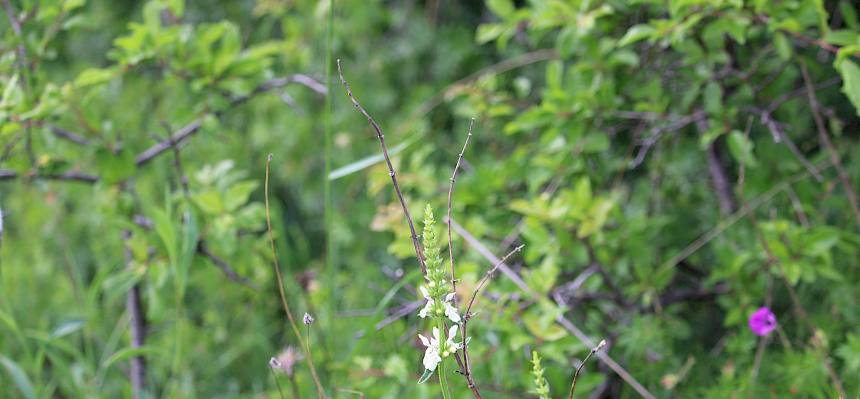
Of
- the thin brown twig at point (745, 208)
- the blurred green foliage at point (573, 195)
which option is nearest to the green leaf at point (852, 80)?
the blurred green foliage at point (573, 195)

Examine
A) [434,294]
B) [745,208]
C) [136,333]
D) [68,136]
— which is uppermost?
[434,294]

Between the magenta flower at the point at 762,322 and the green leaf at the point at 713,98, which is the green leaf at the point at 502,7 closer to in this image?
the green leaf at the point at 713,98

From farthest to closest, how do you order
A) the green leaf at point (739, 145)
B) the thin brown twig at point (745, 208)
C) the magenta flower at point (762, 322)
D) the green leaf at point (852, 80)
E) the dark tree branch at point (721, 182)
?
1. the dark tree branch at point (721, 182)
2. the thin brown twig at point (745, 208)
3. the green leaf at point (739, 145)
4. the magenta flower at point (762, 322)
5. the green leaf at point (852, 80)

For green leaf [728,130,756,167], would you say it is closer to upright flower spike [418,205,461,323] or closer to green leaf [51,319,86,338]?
upright flower spike [418,205,461,323]

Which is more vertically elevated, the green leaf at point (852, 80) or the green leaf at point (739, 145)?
the green leaf at point (852, 80)

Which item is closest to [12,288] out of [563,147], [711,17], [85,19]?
[85,19]

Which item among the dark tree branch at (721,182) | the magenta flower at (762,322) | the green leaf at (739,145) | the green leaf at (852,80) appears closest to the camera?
the green leaf at (852,80)

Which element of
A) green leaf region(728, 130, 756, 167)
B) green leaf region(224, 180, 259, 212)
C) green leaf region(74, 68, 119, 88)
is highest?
green leaf region(74, 68, 119, 88)

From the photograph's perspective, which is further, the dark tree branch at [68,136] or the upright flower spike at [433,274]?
the dark tree branch at [68,136]

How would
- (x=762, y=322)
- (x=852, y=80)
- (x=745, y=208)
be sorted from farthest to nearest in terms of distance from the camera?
(x=745, y=208) < (x=762, y=322) < (x=852, y=80)

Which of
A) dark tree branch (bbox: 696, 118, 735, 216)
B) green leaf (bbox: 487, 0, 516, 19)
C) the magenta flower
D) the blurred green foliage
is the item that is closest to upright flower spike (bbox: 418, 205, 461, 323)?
the blurred green foliage

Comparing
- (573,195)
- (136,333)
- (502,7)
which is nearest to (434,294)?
(573,195)

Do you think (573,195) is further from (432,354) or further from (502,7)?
(432,354)

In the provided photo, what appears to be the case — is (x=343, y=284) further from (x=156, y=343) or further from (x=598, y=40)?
(x=598, y=40)
